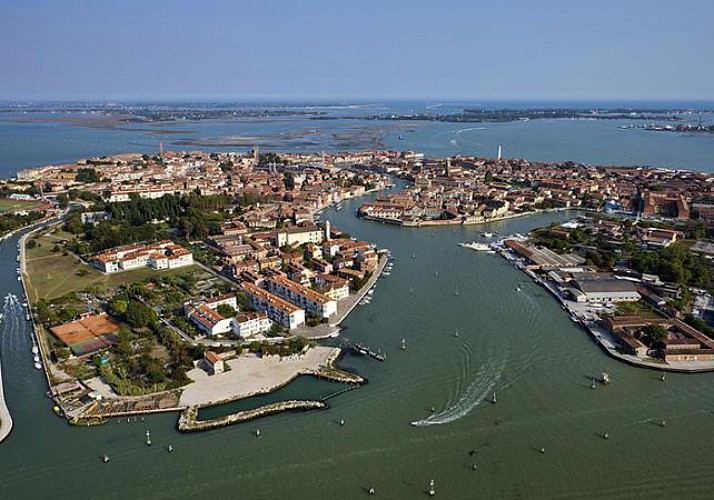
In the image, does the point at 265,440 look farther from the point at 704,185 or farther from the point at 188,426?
the point at 704,185

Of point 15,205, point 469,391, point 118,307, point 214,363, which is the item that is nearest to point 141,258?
point 118,307

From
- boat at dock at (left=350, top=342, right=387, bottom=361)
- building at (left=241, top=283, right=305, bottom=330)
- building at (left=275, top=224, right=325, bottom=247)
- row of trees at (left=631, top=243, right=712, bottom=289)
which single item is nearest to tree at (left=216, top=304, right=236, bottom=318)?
building at (left=241, top=283, right=305, bottom=330)

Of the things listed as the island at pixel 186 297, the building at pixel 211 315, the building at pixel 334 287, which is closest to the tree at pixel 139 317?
the island at pixel 186 297

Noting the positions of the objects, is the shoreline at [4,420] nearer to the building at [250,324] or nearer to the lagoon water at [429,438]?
the lagoon water at [429,438]

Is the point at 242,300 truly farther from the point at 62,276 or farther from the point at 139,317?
the point at 62,276

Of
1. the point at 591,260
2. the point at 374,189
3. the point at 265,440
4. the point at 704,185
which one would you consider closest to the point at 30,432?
the point at 265,440

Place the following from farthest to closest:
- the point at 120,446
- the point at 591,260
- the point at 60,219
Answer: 1. the point at 60,219
2. the point at 591,260
3. the point at 120,446

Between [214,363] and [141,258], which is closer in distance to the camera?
[214,363]
